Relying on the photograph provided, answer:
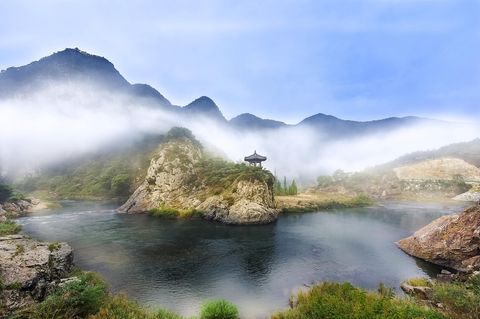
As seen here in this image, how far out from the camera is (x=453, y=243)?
4884cm

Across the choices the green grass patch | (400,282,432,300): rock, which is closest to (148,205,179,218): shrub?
the green grass patch

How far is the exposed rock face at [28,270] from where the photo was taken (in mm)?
28391

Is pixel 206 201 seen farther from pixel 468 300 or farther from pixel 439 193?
pixel 439 193

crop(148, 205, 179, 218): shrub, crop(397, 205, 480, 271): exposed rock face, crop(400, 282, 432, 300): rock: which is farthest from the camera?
crop(148, 205, 179, 218): shrub

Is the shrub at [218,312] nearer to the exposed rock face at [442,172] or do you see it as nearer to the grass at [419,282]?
the grass at [419,282]

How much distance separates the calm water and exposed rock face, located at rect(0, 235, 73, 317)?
24.6ft

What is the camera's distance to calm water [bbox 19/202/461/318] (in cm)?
4041

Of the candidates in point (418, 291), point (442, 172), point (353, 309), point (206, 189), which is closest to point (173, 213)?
point (206, 189)

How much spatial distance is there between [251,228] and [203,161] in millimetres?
48904

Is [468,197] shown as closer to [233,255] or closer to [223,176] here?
[223,176]

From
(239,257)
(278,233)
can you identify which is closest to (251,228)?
(278,233)

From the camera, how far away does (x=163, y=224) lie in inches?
3494

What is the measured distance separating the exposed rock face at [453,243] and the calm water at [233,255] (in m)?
2.65

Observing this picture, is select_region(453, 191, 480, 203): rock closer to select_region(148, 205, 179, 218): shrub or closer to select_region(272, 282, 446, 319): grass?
select_region(148, 205, 179, 218): shrub
